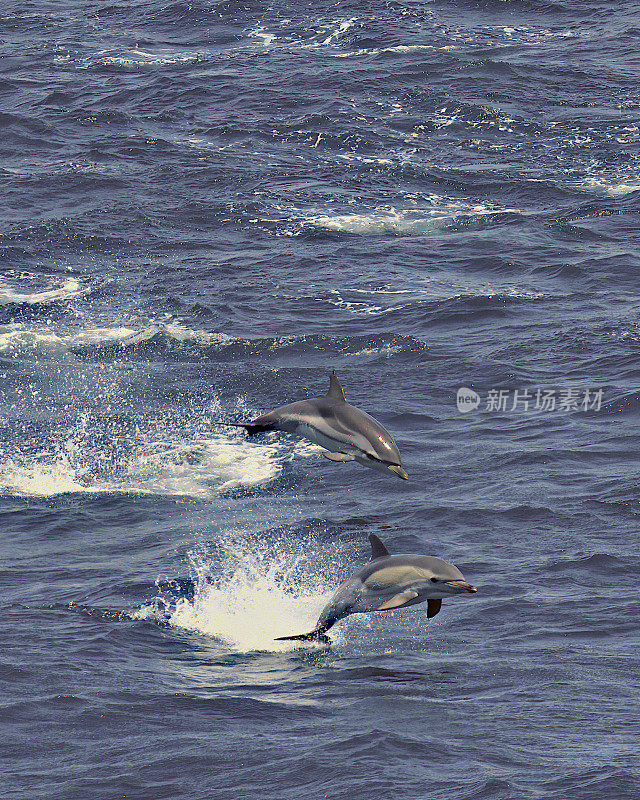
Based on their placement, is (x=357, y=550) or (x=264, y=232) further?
(x=264, y=232)

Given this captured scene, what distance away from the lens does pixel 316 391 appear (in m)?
26.9

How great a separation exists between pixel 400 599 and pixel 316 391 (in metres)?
14.1

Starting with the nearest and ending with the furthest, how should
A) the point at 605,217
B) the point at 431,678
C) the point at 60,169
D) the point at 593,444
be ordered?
the point at 431,678 < the point at 593,444 < the point at 605,217 < the point at 60,169

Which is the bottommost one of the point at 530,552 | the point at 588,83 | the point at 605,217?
the point at 530,552

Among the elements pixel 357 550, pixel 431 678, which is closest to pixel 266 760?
pixel 431 678

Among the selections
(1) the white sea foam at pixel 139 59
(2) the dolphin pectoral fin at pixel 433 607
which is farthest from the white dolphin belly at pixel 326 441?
(1) the white sea foam at pixel 139 59

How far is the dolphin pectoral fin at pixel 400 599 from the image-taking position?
13.0 metres

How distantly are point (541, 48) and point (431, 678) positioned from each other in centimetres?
4007

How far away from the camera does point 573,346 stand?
28.5 metres

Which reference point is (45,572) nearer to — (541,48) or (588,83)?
(588,83)

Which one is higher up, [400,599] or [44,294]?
[400,599]

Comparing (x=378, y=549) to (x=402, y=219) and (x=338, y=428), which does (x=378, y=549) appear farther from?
(x=402, y=219)

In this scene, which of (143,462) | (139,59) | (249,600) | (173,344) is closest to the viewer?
(249,600)

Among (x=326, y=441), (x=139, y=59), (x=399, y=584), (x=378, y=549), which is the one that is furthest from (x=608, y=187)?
(x=399, y=584)
